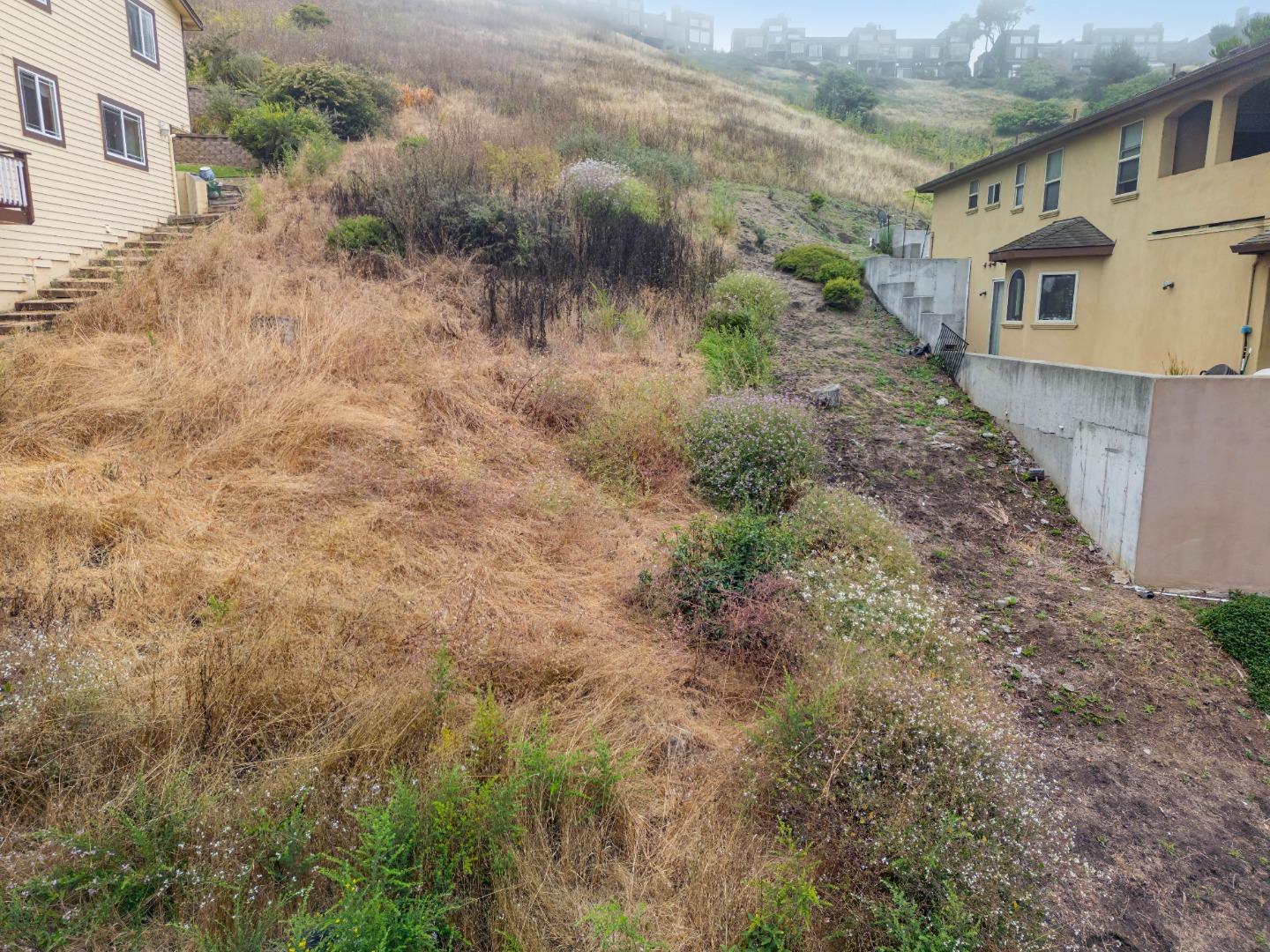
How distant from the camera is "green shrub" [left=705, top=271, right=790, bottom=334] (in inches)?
504

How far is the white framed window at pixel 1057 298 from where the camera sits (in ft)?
43.3

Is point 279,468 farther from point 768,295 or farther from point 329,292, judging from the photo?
point 768,295

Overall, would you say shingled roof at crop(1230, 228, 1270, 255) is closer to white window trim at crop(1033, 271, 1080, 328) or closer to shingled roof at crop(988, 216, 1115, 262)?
shingled roof at crop(988, 216, 1115, 262)

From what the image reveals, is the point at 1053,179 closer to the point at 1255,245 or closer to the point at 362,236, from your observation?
the point at 1255,245

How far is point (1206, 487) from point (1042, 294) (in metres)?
6.88

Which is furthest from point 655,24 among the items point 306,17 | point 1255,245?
point 1255,245

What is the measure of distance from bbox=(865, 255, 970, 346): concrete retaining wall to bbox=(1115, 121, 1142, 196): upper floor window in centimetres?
368

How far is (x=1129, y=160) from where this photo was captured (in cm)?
1239

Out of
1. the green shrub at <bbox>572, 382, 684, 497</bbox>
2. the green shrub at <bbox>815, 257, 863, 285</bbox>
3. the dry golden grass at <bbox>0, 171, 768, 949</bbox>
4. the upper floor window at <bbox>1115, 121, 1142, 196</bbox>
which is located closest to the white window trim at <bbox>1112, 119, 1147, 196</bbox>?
the upper floor window at <bbox>1115, 121, 1142, 196</bbox>

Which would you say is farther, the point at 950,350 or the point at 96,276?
the point at 950,350

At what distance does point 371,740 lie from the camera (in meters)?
4.09

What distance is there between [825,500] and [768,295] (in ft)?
24.5

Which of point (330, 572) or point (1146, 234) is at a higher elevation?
point (1146, 234)

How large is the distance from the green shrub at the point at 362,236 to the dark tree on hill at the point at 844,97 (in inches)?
1746
